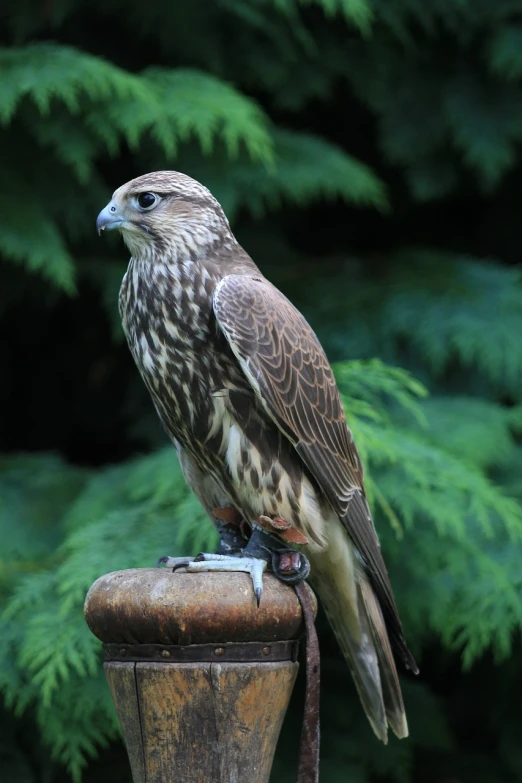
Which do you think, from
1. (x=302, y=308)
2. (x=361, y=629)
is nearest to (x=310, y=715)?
(x=361, y=629)

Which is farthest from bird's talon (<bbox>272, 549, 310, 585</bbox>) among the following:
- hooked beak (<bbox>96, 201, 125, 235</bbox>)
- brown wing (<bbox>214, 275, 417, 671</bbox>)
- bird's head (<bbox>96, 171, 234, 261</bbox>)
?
hooked beak (<bbox>96, 201, 125, 235</bbox>)

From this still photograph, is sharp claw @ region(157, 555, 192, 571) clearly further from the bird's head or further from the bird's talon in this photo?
the bird's head

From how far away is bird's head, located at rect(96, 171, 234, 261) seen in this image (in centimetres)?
232

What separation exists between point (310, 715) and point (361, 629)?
0.58m

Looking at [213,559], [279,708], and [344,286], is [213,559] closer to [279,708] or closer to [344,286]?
[279,708]

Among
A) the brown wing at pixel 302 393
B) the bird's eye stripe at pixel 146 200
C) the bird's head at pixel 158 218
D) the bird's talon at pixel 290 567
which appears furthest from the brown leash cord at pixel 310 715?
the bird's eye stripe at pixel 146 200

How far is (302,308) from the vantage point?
379cm

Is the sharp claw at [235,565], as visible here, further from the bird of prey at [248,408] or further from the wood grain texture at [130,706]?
the wood grain texture at [130,706]

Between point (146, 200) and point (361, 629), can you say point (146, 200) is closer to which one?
point (146, 200)

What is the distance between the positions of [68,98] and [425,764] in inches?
110

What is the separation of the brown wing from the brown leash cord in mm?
441

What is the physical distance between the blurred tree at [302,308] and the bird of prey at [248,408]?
15.4 inches

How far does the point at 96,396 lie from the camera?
4324 mm

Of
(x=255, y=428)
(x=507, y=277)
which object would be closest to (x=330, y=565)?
(x=255, y=428)
